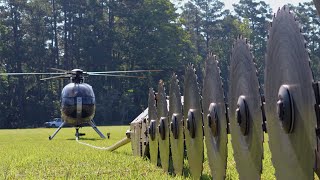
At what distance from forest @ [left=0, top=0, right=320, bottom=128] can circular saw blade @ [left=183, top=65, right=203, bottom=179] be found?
54.0m

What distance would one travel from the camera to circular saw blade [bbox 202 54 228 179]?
5.29 metres

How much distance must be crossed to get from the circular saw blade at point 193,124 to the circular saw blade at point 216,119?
29 cm

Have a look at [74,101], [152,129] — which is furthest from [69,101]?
[152,129]

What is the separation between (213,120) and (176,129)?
1.73 meters

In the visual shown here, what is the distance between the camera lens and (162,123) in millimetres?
7977

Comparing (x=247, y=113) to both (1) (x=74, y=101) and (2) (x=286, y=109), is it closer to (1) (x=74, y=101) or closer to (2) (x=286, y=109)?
(2) (x=286, y=109)

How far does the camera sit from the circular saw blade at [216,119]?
5289 mm

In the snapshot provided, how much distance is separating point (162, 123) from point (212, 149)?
2420 mm

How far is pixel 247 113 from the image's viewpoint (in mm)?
4492

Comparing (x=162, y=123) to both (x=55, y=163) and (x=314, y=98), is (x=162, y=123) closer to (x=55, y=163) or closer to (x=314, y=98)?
(x=55, y=163)

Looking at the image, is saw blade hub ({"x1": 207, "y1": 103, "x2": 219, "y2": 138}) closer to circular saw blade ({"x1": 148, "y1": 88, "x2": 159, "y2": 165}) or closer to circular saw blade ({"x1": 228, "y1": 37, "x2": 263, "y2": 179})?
circular saw blade ({"x1": 228, "y1": 37, "x2": 263, "y2": 179})

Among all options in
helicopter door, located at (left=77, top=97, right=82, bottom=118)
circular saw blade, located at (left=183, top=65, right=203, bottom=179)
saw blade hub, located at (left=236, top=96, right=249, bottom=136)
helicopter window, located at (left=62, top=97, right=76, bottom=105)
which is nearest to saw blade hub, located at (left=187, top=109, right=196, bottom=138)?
circular saw blade, located at (left=183, top=65, right=203, bottom=179)

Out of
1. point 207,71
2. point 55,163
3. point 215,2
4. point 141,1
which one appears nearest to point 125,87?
point 141,1

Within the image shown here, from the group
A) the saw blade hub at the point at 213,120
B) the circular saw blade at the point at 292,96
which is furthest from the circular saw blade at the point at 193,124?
the circular saw blade at the point at 292,96
